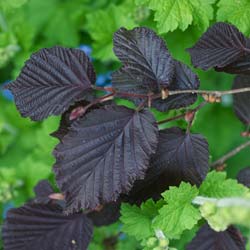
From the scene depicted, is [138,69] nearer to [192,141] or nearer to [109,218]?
[192,141]

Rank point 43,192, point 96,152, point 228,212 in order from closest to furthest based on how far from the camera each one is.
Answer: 1. point 228,212
2. point 96,152
3. point 43,192

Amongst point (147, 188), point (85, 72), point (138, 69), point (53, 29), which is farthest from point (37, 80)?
point (53, 29)

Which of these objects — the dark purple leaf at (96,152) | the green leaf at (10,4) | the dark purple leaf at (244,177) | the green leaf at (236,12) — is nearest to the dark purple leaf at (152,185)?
the dark purple leaf at (96,152)

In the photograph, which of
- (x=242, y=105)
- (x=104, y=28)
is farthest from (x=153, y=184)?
(x=104, y=28)

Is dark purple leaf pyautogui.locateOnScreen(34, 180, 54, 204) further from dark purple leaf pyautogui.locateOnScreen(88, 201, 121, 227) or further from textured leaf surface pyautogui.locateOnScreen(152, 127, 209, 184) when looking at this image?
textured leaf surface pyautogui.locateOnScreen(152, 127, 209, 184)

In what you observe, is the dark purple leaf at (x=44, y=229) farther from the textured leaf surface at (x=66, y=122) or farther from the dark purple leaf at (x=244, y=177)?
the dark purple leaf at (x=244, y=177)

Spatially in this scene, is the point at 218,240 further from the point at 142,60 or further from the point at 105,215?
the point at 142,60
